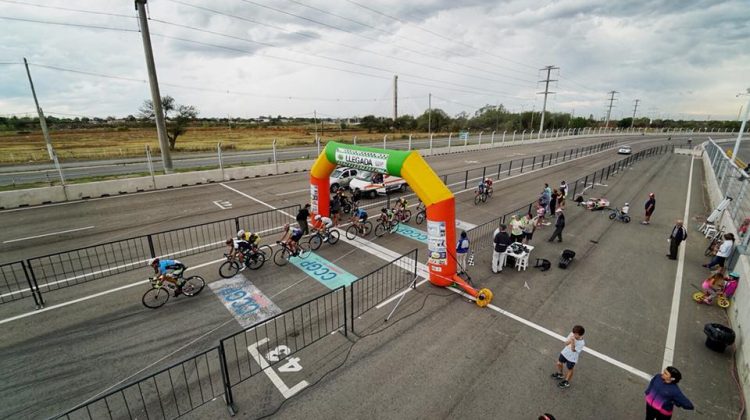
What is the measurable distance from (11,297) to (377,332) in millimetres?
10225

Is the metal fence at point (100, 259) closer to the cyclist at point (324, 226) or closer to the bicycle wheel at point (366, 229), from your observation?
the cyclist at point (324, 226)

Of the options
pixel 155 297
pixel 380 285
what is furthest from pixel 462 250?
pixel 155 297

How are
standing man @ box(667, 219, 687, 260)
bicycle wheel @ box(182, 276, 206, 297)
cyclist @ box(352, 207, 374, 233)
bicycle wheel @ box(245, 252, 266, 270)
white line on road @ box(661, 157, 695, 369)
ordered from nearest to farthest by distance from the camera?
white line on road @ box(661, 157, 695, 369) → bicycle wheel @ box(182, 276, 206, 297) → bicycle wheel @ box(245, 252, 266, 270) → standing man @ box(667, 219, 687, 260) → cyclist @ box(352, 207, 374, 233)

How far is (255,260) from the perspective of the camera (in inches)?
416

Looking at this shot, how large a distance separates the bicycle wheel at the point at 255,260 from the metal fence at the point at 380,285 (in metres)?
3.37

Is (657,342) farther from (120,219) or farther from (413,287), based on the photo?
(120,219)

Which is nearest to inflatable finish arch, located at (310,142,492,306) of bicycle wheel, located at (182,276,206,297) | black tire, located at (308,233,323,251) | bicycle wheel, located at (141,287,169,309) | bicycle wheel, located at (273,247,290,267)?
black tire, located at (308,233,323,251)

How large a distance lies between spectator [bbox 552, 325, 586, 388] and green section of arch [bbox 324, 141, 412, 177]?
5.90m

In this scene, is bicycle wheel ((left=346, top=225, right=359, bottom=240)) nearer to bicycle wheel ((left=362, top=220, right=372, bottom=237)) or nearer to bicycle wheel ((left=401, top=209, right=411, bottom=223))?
bicycle wheel ((left=362, top=220, right=372, bottom=237))

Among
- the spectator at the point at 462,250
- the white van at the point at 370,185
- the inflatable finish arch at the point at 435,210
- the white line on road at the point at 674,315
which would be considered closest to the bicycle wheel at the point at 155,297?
the inflatable finish arch at the point at 435,210

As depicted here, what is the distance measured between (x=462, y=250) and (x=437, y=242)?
3.94 feet

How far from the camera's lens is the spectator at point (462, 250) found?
998 cm

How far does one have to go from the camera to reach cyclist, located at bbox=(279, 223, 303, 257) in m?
10.9

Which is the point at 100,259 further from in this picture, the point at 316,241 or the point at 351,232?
the point at 351,232
